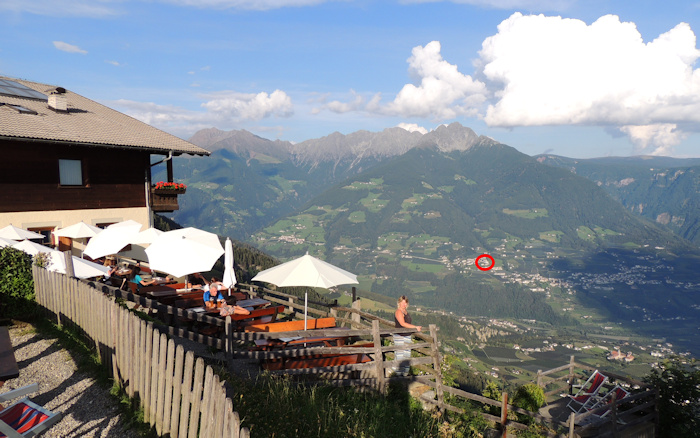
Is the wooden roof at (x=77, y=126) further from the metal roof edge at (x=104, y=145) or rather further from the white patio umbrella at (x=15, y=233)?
the white patio umbrella at (x=15, y=233)

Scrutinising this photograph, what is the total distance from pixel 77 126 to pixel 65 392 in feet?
60.8

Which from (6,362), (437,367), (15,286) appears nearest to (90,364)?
(6,362)

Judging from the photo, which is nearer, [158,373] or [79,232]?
[158,373]

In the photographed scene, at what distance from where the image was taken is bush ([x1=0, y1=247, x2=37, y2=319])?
10805 millimetres

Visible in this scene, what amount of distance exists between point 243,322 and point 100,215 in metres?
13.9

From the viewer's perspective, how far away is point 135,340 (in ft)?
21.8

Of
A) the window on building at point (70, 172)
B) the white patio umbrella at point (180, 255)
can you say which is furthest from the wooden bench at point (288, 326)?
the window on building at point (70, 172)

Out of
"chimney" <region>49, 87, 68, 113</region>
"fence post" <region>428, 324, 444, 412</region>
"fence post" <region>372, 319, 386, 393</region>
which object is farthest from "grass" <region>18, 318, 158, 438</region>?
"chimney" <region>49, 87, 68, 113</region>

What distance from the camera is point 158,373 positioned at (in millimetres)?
6090

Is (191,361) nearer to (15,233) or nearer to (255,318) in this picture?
(255,318)

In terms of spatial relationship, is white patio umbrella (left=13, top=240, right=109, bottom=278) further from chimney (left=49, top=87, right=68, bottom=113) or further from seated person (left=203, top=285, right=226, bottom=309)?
chimney (left=49, top=87, right=68, bottom=113)

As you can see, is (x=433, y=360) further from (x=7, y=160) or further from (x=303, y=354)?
(x=7, y=160)

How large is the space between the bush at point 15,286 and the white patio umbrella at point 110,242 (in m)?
4.53

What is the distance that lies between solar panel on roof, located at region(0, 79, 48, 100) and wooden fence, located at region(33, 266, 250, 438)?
19.5m
